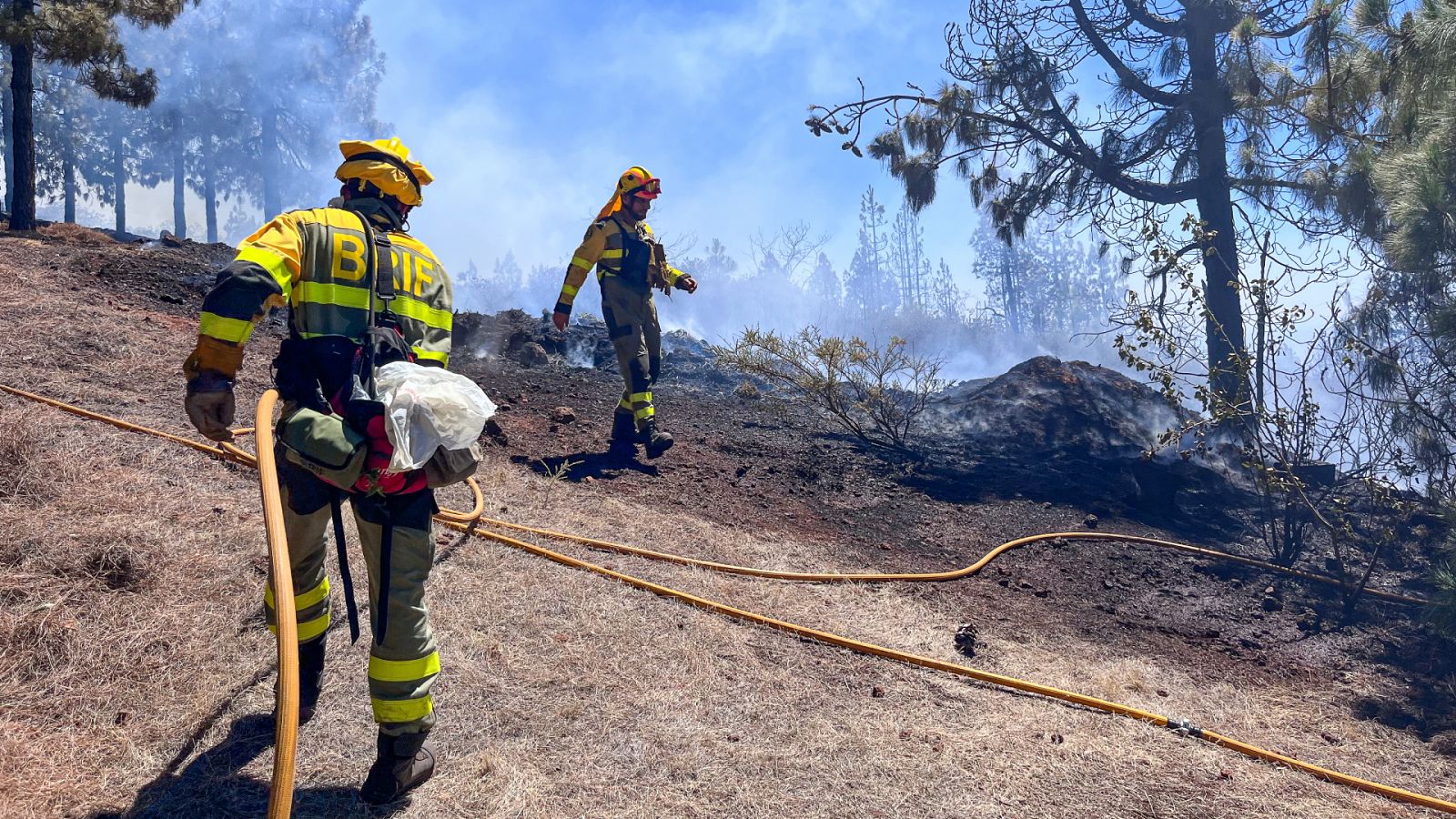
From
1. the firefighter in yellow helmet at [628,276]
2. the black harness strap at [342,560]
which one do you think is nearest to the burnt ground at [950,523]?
the firefighter in yellow helmet at [628,276]

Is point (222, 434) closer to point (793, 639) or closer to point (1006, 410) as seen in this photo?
point (793, 639)

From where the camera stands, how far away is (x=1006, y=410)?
873cm

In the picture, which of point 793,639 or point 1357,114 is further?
point 1357,114

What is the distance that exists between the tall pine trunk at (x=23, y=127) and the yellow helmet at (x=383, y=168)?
30.6 feet

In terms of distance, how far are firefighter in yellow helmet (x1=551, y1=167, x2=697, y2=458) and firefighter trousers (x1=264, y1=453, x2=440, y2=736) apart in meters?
3.75

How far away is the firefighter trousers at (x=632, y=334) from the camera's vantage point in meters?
6.08

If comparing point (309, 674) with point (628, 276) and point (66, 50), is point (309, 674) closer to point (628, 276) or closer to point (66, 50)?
point (628, 276)

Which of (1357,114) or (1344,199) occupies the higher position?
(1357,114)

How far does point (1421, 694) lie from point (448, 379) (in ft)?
14.9

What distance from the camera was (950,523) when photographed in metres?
5.88

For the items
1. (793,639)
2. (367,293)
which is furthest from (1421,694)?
(367,293)

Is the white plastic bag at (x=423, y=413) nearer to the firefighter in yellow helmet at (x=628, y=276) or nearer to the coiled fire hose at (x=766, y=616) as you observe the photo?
the coiled fire hose at (x=766, y=616)

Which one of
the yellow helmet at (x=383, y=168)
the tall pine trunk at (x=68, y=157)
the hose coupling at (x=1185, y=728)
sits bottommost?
the hose coupling at (x=1185, y=728)

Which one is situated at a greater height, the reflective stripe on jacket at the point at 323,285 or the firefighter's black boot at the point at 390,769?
the reflective stripe on jacket at the point at 323,285
